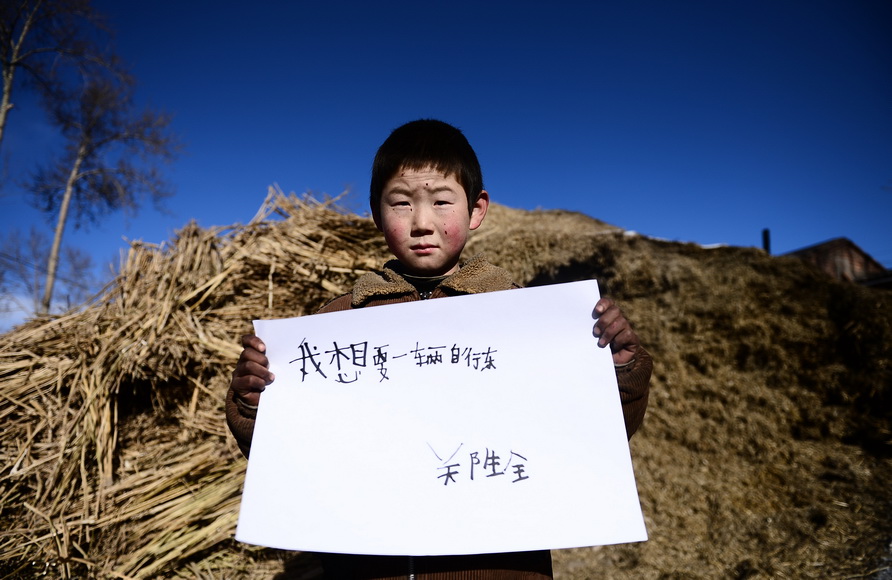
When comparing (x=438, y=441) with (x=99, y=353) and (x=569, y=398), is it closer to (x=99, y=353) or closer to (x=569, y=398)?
(x=569, y=398)

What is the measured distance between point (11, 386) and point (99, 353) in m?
0.46

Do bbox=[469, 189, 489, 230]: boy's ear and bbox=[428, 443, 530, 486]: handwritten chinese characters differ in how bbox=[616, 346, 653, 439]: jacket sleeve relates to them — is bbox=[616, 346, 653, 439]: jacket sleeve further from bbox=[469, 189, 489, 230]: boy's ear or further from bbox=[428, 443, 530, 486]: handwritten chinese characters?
bbox=[469, 189, 489, 230]: boy's ear

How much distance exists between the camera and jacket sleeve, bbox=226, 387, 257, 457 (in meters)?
1.03

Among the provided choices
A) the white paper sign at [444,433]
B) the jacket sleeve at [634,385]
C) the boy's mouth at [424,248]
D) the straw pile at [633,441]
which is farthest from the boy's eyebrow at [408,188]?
the straw pile at [633,441]

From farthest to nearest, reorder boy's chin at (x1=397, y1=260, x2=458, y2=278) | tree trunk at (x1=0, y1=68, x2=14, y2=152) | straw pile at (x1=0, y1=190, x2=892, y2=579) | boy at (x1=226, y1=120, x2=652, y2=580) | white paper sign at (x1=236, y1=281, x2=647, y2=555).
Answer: tree trunk at (x1=0, y1=68, x2=14, y2=152), straw pile at (x1=0, y1=190, x2=892, y2=579), boy's chin at (x1=397, y1=260, x2=458, y2=278), boy at (x1=226, y1=120, x2=652, y2=580), white paper sign at (x1=236, y1=281, x2=647, y2=555)

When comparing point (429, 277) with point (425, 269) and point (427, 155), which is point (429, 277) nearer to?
point (425, 269)

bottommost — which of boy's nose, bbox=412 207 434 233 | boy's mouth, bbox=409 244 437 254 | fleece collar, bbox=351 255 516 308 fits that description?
fleece collar, bbox=351 255 516 308

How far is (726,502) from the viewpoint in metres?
2.36

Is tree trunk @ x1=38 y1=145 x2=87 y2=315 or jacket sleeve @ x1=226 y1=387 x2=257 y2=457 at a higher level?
tree trunk @ x1=38 y1=145 x2=87 y2=315

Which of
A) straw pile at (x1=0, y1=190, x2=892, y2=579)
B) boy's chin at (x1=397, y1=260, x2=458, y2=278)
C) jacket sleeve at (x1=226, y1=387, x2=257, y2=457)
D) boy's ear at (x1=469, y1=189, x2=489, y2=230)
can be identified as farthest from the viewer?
straw pile at (x1=0, y1=190, x2=892, y2=579)

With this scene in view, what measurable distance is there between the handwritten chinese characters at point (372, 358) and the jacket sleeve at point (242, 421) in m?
0.19

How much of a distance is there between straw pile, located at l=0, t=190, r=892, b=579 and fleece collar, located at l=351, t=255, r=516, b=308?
134 cm

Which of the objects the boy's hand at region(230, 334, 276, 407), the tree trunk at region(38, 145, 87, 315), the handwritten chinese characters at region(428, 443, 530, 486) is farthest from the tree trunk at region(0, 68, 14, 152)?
the handwritten chinese characters at region(428, 443, 530, 486)

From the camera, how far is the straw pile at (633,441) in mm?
1878
